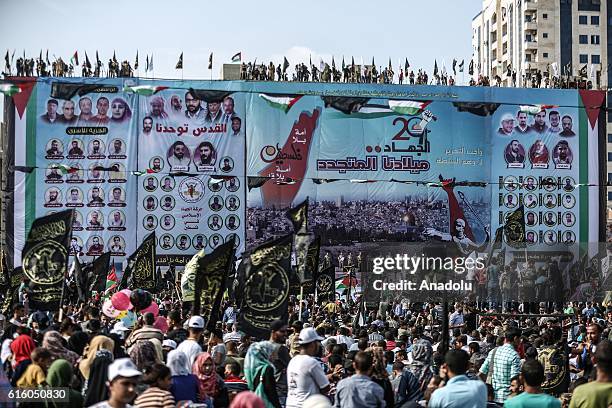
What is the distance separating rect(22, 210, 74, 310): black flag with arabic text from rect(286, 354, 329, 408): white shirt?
691 centimetres

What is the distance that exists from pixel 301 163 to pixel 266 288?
122 feet

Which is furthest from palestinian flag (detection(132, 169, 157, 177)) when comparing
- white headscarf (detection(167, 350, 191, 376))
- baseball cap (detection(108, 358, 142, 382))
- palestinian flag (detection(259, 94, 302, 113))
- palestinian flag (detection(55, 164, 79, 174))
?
baseball cap (detection(108, 358, 142, 382))

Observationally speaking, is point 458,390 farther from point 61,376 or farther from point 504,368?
point 504,368

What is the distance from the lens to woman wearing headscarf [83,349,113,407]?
8.47 metres

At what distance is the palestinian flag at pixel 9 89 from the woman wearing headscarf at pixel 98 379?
39602 mm

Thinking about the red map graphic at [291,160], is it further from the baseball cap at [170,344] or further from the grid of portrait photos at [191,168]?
the baseball cap at [170,344]

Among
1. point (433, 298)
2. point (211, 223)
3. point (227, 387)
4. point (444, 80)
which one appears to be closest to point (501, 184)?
point (444, 80)

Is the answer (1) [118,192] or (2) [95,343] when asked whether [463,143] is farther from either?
A: (2) [95,343]

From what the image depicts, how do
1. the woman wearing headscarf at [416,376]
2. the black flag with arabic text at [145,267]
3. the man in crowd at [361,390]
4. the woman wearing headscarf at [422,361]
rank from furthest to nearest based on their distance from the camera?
1. the black flag with arabic text at [145,267]
2. the woman wearing headscarf at [422,361]
3. the woman wearing headscarf at [416,376]
4. the man in crowd at [361,390]

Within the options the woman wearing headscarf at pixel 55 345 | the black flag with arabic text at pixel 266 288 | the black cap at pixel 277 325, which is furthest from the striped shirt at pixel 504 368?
the woman wearing headscarf at pixel 55 345

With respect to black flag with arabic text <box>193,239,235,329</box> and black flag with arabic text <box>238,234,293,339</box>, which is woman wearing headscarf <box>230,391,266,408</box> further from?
black flag with arabic text <box>193,239,235,329</box>

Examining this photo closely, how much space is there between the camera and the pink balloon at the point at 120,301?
1474 centimetres

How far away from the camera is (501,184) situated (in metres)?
50.3

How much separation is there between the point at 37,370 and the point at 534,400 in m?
3.60
